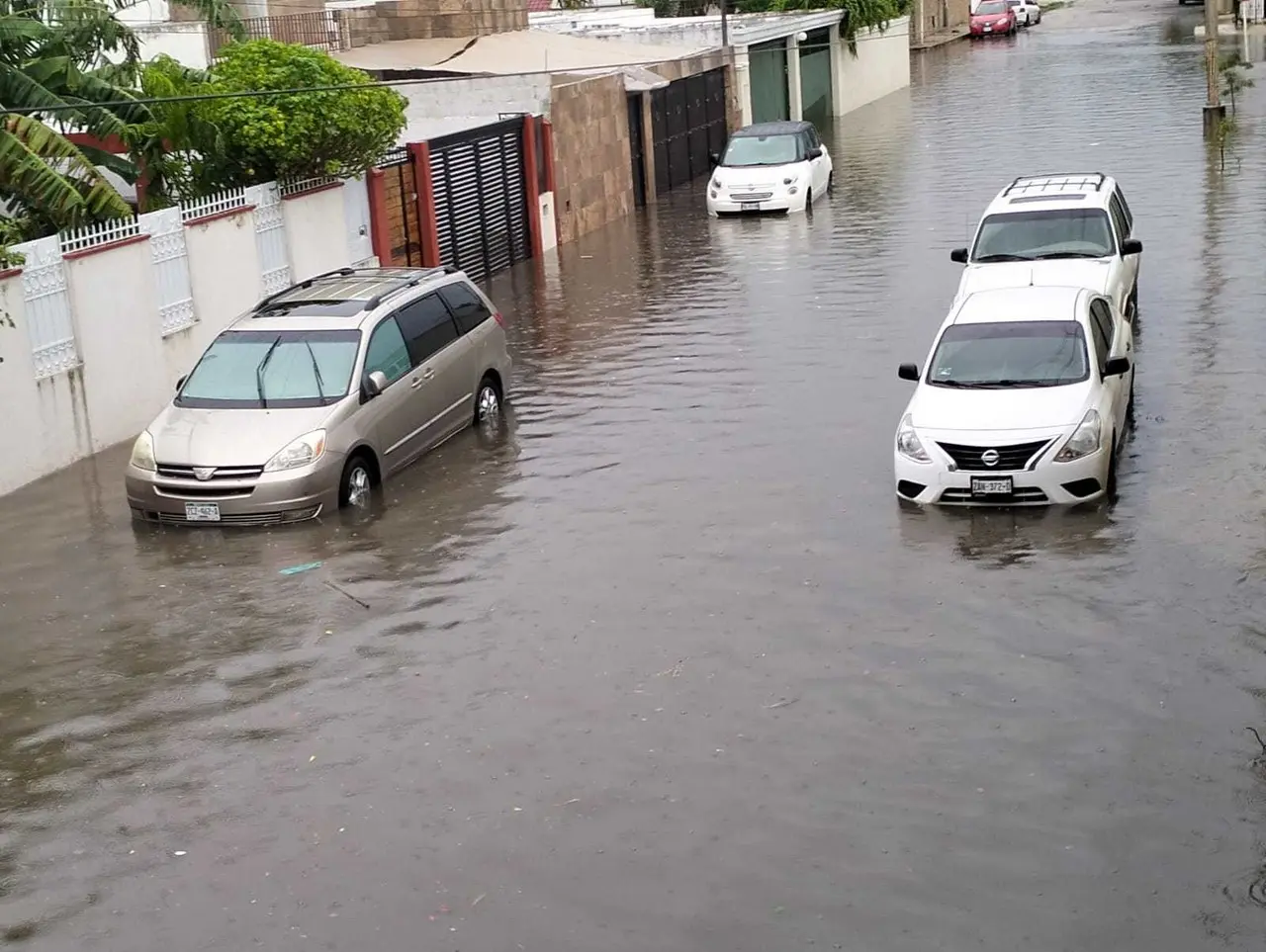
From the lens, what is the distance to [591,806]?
968cm

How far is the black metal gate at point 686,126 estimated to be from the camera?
129 feet

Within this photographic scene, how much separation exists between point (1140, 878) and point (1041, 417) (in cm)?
657

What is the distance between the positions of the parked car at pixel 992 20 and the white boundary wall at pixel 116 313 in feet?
200

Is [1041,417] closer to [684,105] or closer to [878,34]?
[684,105]

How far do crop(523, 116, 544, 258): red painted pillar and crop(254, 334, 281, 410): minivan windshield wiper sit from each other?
1480 cm

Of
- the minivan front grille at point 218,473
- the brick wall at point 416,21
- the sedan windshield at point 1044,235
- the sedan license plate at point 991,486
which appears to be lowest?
the sedan license plate at point 991,486

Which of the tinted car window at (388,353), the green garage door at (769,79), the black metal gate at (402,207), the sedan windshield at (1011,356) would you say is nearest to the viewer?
the sedan windshield at (1011,356)

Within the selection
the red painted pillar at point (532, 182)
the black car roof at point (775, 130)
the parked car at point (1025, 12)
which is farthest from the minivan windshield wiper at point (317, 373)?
the parked car at point (1025, 12)

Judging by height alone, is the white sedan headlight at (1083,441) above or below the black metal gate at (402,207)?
below

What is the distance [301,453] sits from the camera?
15383mm

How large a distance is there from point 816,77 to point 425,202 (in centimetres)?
2891

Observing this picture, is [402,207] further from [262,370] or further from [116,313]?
[262,370]

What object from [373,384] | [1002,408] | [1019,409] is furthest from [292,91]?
[1019,409]

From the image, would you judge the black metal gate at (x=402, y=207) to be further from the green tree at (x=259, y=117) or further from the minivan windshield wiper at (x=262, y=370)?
the minivan windshield wiper at (x=262, y=370)
